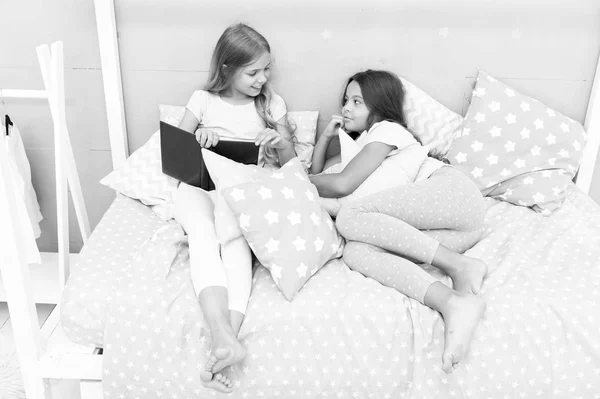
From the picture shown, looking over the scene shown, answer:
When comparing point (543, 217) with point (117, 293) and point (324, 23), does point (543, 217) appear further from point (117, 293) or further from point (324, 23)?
point (117, 293)

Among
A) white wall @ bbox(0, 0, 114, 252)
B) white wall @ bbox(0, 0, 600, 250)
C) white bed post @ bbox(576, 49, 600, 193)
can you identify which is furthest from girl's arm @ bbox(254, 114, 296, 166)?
white bed post @ bbox(576, 49, 600, 193)

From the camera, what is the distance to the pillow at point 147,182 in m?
1.60

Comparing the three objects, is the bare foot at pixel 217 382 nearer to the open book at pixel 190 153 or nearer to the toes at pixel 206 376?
the toes at pixel 206 376

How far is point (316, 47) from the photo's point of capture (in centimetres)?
182

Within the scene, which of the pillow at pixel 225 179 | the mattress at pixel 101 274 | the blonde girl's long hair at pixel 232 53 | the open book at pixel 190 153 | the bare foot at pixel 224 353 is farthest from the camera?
the blonde girl's long hair at pixel 232 53

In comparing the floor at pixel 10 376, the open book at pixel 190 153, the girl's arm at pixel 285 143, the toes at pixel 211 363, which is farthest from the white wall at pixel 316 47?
the toes at pixel 211 363

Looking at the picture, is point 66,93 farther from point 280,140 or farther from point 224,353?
point 224,353

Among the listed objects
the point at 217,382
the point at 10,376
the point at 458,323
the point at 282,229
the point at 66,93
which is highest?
the point at 66,93

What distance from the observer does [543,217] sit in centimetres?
163

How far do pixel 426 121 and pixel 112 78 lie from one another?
98 cm

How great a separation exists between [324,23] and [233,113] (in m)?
0.39

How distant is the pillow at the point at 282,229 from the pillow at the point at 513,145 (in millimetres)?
643

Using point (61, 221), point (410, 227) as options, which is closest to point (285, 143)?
point (410, 227)

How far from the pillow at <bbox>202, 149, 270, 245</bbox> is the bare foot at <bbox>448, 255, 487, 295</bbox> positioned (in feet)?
1.61
